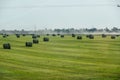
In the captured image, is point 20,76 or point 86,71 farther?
point 86,71

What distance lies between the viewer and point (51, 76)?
75.8 ft

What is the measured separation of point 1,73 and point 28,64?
203 inches

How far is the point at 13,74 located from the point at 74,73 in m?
4.31

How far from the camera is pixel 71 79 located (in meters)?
22.0

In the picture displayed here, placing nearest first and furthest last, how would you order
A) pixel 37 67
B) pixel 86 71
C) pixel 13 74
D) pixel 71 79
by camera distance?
pixel 71 79, pixel 13 74, pixel 86 71, pixel 37 67

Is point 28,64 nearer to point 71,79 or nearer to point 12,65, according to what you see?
point 12,65

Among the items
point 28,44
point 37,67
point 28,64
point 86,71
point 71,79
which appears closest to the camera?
point 71,79

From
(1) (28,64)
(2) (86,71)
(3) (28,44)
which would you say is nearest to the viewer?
(2) (86,71)

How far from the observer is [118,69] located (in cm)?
2667

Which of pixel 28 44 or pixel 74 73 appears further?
pixel 28 44

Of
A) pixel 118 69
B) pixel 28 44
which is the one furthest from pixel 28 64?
pixel 28 44

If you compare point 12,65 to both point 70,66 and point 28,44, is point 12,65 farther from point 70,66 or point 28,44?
point 28,44

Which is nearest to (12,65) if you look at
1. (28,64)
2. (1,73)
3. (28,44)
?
(28,64)

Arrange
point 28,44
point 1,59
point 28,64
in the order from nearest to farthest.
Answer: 1. point 28,64
2. point 1,59
3. point 28,44
